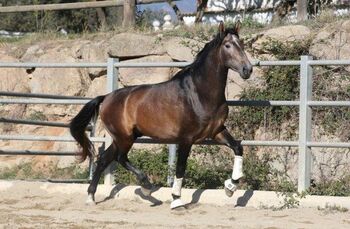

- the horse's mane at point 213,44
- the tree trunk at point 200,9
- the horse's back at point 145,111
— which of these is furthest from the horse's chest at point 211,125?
the tree trunk at point 200,9

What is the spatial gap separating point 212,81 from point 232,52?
43 cm

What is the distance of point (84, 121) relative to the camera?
945 cm

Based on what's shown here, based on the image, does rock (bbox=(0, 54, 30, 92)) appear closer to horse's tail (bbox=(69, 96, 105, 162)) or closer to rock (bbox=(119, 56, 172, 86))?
rock (bbox=(119, 56, 172, 86))

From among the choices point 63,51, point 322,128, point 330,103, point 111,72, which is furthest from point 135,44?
point 330,103

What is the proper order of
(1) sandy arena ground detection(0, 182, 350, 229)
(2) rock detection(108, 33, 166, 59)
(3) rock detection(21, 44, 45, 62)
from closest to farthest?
(1) sandy arena ground detection(0, 182, 350, 229), (2) rock detection(108, 33, 166, 59), (3) rock detection(21, 44, 45, 62)

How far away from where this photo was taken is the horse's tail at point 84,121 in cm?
940

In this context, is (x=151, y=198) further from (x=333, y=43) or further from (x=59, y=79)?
(x=59, y=79)

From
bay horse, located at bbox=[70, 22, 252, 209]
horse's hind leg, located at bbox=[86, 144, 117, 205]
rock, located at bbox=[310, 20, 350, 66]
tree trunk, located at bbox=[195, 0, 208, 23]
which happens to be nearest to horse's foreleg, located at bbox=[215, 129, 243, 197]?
bay horse, located at bbox=[70, 22, 252, 209]

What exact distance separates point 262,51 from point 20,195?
4.66 meters

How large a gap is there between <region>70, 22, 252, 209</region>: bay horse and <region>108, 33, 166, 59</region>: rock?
3978 mm

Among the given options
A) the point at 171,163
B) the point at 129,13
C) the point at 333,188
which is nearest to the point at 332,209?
the point at 333,188

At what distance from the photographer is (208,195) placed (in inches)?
352

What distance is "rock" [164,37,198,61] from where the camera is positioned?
40.9 feet

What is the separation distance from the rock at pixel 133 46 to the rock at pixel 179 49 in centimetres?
16
